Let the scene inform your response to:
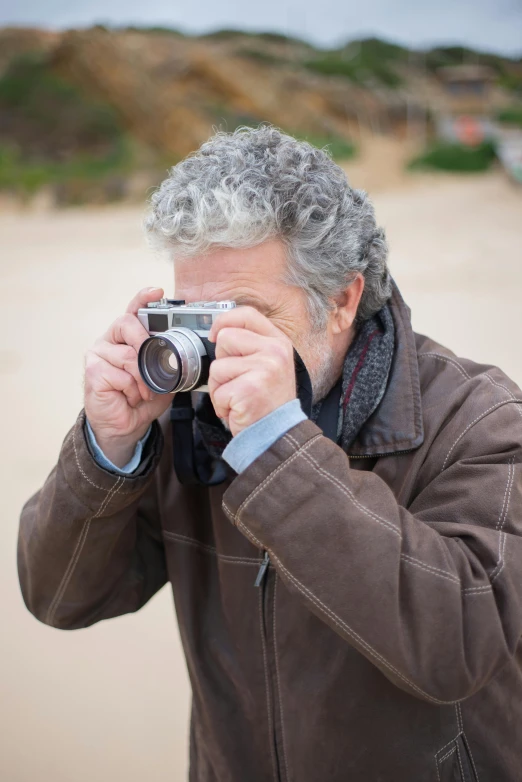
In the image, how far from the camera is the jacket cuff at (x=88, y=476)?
1.21 metres

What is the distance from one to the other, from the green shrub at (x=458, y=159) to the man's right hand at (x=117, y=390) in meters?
12.0

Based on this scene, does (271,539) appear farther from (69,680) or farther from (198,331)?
(69,680)

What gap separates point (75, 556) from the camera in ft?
4.21

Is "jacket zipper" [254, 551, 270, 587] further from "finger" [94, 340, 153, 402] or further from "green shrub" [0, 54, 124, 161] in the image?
"green shrub" [0, 54, 124, 161]

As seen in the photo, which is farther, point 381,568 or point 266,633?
point 266,633

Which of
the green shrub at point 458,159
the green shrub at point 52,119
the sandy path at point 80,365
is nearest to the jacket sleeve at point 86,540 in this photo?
the sandy path at point 80,365

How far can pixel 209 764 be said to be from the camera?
1.43 metres

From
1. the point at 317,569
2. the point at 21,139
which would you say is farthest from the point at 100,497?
the point at 21,139

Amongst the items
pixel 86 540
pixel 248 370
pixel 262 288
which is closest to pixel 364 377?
pixel 262 288

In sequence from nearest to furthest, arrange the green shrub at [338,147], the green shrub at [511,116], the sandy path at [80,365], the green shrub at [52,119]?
the sandy path at [80,365]
the green shrub at [511,116]
the green shrub at [338,147]
the green shrub at [52,119]

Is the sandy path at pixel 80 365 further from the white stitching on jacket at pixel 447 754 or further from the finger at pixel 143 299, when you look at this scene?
the finger at pixel 143 299

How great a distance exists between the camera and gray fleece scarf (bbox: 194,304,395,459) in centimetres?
123

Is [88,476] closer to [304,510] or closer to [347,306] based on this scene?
[304,510]

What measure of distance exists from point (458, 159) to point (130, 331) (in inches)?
488
